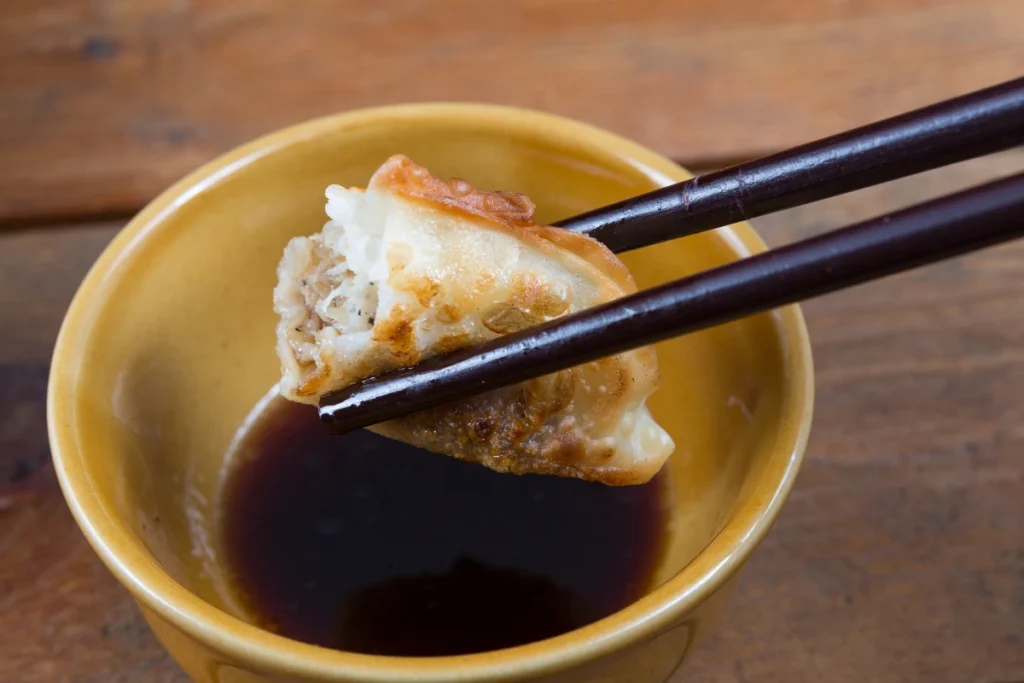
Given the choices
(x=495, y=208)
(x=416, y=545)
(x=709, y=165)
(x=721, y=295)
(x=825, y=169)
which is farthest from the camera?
(x=709, y=165)

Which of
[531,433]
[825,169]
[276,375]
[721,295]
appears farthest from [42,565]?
[825,169]

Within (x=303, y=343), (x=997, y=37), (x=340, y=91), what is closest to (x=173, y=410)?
(x=303, y=343)

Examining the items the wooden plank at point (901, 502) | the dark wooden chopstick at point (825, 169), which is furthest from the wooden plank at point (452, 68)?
the dark wooden chopstick at point (825, 169)

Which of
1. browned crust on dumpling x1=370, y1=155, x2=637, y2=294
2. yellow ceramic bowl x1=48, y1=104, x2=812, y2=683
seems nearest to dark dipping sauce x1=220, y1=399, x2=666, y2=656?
yellow ceramic bowl x1=48, y1=104, x2=812, y2=683

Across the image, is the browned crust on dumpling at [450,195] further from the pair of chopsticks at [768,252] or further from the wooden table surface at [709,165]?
the wooden table surface at [709,165]

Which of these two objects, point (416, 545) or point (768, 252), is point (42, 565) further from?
point (768, 252)

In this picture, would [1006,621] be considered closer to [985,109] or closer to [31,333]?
[985,109]
